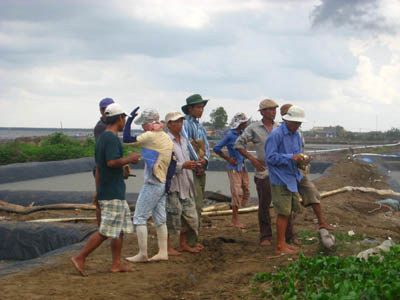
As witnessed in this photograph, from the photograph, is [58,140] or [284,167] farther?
[58,140]

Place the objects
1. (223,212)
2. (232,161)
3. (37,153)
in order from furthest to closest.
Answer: (37,153) → (223,212) → (232,161)

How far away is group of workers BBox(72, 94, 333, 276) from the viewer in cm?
496

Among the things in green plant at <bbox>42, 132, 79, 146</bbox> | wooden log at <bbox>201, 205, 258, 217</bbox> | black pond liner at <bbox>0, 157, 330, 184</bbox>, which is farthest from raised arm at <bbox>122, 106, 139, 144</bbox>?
green plant at <bbox>42, 132, 79, 146</bbox>

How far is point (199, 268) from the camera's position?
555cm

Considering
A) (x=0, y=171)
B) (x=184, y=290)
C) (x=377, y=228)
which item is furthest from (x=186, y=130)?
(x=0, y=171)

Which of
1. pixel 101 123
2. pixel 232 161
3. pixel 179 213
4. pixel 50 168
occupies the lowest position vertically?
pixel 179 213

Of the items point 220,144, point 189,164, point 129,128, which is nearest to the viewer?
point 129,128

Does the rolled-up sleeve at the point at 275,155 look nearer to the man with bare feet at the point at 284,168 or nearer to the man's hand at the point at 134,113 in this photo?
the man with bare feet at the point at 284,168

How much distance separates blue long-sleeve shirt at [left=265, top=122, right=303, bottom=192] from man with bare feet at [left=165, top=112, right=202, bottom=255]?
36.0 inches

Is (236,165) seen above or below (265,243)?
above

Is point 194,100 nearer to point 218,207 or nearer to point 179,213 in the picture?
point 179,213

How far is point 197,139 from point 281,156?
4.38 ft

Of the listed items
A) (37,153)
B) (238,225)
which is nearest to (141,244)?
(238,225)

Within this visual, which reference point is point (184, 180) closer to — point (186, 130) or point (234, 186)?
point (186, 130)
